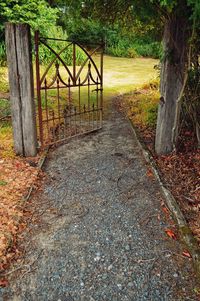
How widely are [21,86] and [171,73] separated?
1.97 metres

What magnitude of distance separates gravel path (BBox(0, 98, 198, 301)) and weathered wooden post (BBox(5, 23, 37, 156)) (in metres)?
0.48

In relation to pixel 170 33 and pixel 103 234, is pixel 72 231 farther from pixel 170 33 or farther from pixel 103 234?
pixel 170 33

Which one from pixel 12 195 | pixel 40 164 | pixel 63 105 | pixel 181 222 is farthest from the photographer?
pixel 63 105

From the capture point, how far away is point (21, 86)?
3.78 metres

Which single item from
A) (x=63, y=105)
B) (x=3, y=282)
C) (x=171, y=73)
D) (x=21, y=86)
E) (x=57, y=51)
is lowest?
(x=3, y=282)

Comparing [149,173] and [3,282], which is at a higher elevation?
[149,173]

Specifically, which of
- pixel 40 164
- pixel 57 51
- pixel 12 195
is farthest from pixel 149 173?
pixel 57 51

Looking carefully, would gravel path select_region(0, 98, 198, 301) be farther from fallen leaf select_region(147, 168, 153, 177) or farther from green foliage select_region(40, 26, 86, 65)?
green foliage select_region(40, 26, 86, 65)

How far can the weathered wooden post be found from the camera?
3.61 meters

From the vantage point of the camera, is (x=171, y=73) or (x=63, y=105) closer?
(x=171, y=73)

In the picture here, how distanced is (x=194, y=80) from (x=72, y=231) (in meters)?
2.83

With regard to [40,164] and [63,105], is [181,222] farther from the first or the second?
[63,105]

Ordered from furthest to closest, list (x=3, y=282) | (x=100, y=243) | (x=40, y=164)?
(x=40, y=164)
(x=100, y=243)
(x=3, y=282)

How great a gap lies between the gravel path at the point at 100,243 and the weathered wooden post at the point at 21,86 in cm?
48
